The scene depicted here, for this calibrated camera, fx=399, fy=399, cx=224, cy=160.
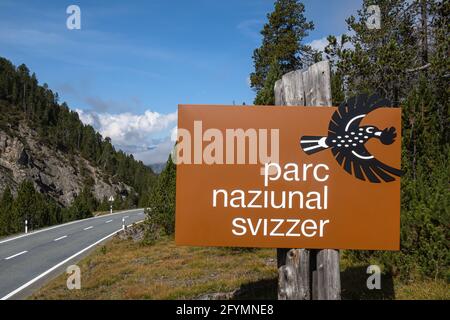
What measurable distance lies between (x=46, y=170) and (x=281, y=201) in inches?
4036

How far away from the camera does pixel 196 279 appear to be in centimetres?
1002

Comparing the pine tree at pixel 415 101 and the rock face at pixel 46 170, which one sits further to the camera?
the rock face at pixel 46 170

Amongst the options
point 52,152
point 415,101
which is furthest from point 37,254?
→ point 52,152

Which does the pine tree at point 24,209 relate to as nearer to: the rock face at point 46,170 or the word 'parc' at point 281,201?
the word 'parc' at point 281,201

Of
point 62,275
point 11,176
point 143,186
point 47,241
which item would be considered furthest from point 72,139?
point 62,275

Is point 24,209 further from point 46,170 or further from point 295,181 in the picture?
point 46,170

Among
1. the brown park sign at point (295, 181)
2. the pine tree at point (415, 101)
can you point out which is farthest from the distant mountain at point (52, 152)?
the brown park sign at point (295, 181)

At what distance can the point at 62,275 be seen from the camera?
13.7m

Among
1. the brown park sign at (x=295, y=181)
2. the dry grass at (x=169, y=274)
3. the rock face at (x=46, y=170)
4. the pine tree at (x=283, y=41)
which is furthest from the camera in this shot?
the rock face at (x=46, y=170)

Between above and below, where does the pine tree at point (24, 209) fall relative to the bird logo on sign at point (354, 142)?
below

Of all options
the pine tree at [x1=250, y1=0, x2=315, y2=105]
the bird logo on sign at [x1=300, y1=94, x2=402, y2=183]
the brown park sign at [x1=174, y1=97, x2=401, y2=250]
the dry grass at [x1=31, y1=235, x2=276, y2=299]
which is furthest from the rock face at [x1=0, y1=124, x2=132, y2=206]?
the bird logo on sign at [x1=300, y1=94, x2=402, y2=183]

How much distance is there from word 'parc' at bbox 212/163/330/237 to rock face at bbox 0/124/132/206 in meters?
85.1

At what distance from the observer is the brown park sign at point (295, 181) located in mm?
4496

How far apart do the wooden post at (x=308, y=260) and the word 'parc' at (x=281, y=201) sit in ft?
1.03
